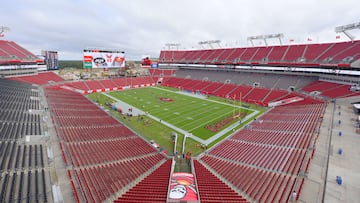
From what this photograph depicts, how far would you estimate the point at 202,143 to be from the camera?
21484 mm

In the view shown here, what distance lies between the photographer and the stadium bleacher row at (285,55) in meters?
37.9

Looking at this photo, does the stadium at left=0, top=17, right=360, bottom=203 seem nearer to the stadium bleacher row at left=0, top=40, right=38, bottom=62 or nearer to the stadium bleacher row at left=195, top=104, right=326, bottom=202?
the stadium bleacher row at left=195, top=104, right=326, bottom=202

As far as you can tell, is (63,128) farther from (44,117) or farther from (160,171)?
(160,171)

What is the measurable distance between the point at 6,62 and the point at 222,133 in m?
53.9

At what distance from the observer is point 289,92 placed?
4041 centimetres

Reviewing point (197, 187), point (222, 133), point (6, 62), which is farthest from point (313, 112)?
point (6, 62)

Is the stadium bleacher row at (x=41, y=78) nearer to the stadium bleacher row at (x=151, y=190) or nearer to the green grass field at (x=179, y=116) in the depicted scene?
the green grass field at (x=179, y=116)

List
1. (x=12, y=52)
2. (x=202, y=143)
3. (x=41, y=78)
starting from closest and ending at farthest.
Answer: (x=202, y=143) < (x=12, y=52) < (x=41, y=78)

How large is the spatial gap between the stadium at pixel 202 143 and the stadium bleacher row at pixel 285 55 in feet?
1.42

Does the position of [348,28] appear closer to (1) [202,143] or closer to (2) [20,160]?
(1) [202,143]

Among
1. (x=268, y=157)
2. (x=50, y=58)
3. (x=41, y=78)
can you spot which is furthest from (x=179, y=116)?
(x=50, y=58)

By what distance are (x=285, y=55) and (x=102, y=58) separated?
5217cm

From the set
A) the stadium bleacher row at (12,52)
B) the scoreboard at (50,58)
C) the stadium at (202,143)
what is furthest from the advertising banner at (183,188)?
the scoreboard at (50,58)

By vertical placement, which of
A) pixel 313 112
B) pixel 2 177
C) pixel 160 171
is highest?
pixel 313 112
